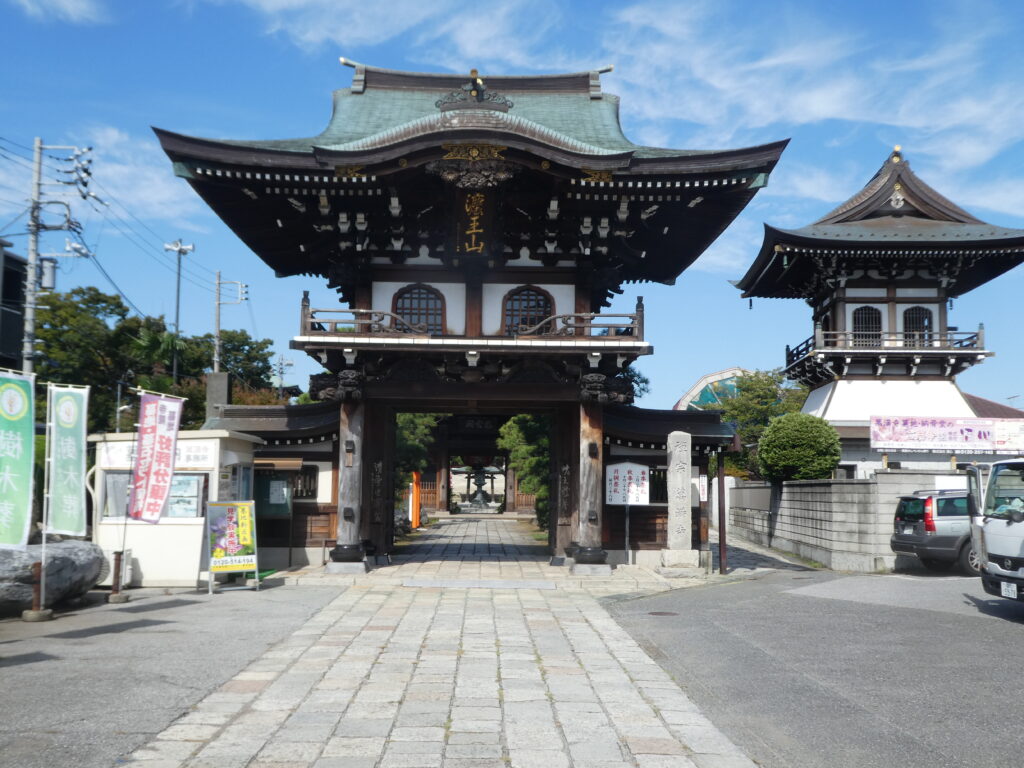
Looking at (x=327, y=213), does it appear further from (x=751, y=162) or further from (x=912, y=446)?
(x=912, y=446)

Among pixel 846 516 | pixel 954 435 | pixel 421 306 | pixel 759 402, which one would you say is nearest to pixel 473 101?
pixel 421 306

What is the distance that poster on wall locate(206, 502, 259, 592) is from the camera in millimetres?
13867

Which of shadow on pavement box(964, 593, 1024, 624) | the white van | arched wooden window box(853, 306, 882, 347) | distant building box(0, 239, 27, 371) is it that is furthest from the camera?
distant building box(0, 239, 27, 371)

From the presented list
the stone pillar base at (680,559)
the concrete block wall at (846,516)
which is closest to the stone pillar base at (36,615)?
the stone pillar base at (680,559)

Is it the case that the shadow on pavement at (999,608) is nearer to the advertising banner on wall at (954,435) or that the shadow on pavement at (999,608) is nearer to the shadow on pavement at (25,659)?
the shadow on pavement at (25,659)

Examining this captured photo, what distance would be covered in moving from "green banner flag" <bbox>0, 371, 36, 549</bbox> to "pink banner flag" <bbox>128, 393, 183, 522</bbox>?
259 centimetres

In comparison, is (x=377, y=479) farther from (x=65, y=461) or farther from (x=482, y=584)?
(x=65, y=461)

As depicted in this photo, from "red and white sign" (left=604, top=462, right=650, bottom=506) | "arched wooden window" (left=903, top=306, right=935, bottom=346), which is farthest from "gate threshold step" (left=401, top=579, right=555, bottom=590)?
"arched wooden window" (left=903, top=306, right=935, bottom=346)

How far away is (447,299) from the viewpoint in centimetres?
1784

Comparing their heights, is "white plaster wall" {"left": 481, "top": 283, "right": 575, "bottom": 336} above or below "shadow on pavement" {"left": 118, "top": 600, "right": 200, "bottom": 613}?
above

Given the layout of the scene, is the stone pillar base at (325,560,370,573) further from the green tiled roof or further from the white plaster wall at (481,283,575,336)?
the green tiled roof

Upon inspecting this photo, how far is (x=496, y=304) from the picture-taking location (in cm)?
1780

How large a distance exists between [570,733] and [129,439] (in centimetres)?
1132

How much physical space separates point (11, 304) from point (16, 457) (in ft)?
111
